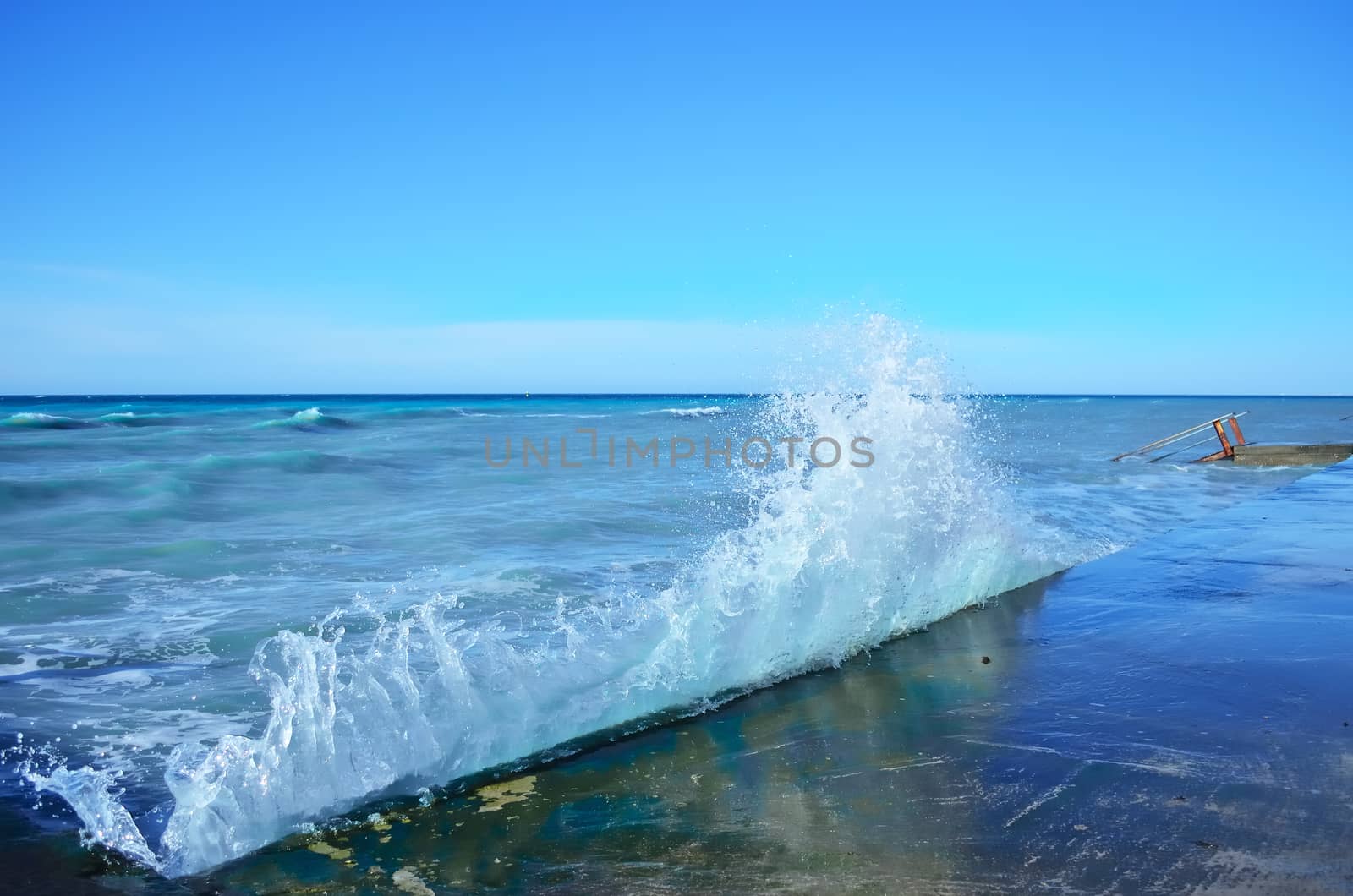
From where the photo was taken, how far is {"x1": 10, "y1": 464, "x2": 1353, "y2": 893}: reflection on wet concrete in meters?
2.99

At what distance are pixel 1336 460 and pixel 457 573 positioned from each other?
2097 cm

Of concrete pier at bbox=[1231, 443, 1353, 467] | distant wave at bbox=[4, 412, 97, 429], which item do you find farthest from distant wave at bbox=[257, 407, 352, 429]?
concrete pier at bbox=[1231, 443, 1353, 467]

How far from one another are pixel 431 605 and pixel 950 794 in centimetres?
275

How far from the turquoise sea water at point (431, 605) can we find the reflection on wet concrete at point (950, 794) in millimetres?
332

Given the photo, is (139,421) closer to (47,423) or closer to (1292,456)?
(47,423)

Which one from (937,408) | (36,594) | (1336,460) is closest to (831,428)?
(937,408)

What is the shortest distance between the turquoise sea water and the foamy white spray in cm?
2

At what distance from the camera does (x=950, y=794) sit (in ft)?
11.7

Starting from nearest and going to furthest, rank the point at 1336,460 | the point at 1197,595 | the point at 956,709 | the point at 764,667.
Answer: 1. the point at 956,709
2. the point at 764,667
3. the point at 1197,595
4. the point at 1336,460

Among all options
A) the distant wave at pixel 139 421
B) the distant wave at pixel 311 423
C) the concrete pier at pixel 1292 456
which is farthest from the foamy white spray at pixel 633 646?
the distant wave at pixel 139 421

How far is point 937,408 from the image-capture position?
301 inches

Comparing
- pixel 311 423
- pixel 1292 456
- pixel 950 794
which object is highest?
pixel 311 423

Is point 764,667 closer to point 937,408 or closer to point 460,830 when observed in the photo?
point 460,830

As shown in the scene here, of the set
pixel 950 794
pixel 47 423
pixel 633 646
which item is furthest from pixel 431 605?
pixel 47 423
